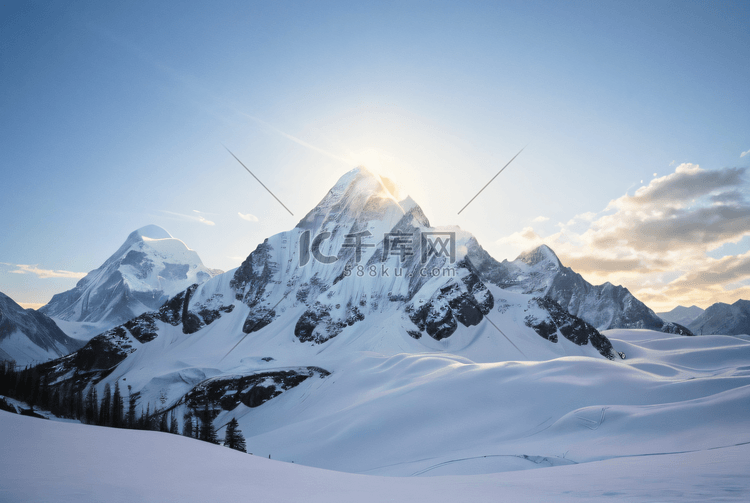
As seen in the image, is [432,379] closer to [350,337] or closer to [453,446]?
[453,446]

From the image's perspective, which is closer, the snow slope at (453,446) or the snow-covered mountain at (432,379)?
the snow slope at (453,446)

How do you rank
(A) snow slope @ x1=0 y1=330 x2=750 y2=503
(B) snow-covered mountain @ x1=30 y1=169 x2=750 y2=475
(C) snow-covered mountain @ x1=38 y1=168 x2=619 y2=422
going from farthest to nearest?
(C) snow-covered mountain @ x1=38 y1=168 x2=619 y2=422 → (B) snow-covered mountain @ x1=30 y1=169 x2=750 y2=475 → (A) snow slope @ x1=0 y1=330 x2=750 y2=503

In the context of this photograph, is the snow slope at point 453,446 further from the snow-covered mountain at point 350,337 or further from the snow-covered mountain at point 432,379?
the snow-covered mountain at point 350,337

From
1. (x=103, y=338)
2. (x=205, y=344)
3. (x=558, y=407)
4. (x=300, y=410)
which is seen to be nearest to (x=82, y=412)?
(x=300, y=410)

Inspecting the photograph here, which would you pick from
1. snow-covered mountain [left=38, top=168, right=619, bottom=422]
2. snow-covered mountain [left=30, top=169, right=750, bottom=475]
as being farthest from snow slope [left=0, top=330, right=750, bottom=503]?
snow-covered mountain [left=38, top=168, right=619, bottom=422]

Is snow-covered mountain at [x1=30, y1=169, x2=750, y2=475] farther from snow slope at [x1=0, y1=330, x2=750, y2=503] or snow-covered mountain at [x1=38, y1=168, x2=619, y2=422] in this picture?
snow-covered mountain at [x1=38, y1=168, x2=619, y2=422]

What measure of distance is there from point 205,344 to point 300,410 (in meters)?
119

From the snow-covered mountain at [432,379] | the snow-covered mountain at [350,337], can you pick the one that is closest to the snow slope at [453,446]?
the snow-covered mountain at [432,379]

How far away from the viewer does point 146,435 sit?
54.3 ft

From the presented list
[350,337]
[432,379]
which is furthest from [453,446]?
[350,337]

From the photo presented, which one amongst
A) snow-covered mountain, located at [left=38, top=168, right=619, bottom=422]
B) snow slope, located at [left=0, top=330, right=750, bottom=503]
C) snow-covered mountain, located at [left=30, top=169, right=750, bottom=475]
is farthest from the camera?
snow-covered mountain, located at [left=38, top=168, right=619, bottom=422]

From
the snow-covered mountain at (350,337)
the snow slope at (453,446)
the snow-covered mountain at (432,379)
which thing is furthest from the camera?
the snow-covered mountain at (350,337)

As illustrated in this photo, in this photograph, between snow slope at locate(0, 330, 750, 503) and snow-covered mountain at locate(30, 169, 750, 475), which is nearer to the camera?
snow slope at locate(0, 330, 750, 503)

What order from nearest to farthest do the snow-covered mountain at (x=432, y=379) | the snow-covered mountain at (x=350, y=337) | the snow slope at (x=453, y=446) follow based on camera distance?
1. the snow slope at (x=453, y=446)
2. the snow-covered mountain at (x=432, y=379)
3. the snow-covered mountain at (x=350, y=337)
